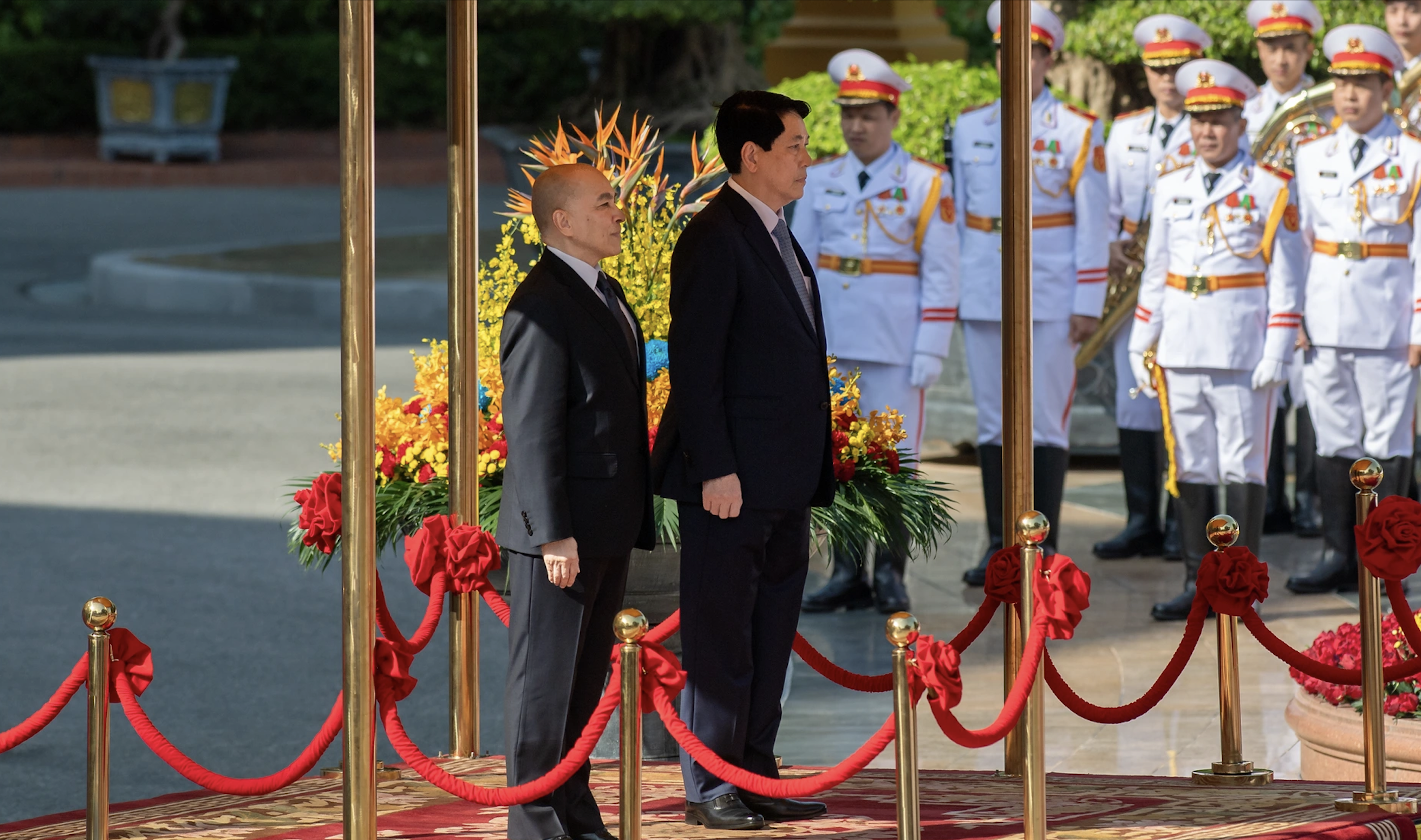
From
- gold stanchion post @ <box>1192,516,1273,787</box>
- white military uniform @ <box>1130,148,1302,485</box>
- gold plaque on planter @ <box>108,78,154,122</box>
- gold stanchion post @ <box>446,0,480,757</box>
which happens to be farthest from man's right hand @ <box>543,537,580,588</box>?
gold plaque on planter @ <box>108,78,154,122</box>

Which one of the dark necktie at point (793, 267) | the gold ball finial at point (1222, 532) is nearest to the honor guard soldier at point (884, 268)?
the gold ball finial at point (1222, 532)

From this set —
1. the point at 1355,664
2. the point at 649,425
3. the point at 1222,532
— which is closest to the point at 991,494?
the point at 1355,664

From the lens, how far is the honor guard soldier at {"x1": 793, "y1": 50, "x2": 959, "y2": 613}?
7098mm

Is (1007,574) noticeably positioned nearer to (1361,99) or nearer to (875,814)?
(875,814)

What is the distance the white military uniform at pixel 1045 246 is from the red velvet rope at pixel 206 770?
4.01 metres

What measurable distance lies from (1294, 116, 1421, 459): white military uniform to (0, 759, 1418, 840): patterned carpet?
299cm

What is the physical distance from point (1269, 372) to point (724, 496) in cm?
349

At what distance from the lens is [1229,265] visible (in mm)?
6957

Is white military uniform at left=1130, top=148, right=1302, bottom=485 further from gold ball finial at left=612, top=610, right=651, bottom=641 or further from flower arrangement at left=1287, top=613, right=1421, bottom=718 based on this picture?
gold ball finial at left=612, top=610, right=651, bottom=641

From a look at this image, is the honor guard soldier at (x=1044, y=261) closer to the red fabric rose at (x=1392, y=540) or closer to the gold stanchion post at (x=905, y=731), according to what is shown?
the red fabric rose at (x=1392, y=540)

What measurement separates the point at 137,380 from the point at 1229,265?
710 centimetres

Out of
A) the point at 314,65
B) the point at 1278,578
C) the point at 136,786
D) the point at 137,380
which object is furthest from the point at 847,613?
the point at 314,65

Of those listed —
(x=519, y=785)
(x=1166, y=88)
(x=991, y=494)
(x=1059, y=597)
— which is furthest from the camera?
(x=1166, y=88)

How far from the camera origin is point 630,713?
348 cm
